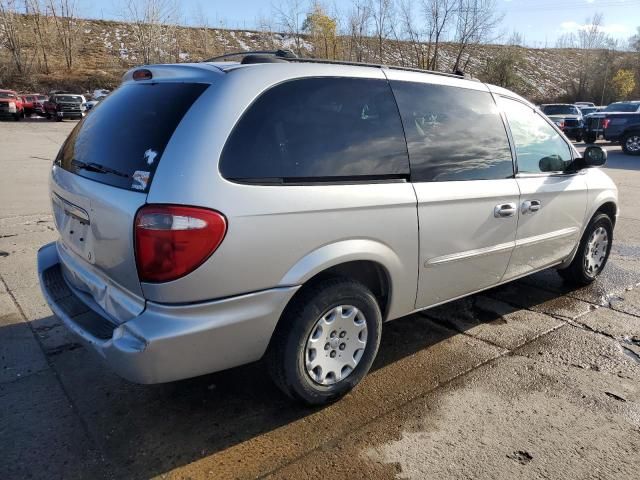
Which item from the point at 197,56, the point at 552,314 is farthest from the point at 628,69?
the point at 552,314

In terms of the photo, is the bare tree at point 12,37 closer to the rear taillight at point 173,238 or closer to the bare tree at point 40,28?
the bare tree at point 40,28

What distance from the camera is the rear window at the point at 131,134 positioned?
2328 millimetres

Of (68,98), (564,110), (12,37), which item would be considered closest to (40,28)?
(12,37)

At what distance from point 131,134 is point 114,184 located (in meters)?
0.29

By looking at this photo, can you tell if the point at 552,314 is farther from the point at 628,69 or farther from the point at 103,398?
the point at 628,69

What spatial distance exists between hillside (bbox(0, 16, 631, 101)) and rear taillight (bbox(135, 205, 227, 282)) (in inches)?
1564

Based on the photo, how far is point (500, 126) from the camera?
362cm

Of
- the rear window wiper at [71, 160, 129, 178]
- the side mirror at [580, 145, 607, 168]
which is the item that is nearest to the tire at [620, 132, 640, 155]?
the side mirror at [580, 145, 607, 168]

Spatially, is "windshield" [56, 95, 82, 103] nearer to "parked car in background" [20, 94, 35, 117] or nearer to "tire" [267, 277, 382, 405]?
"parked car in background" [20, 94, 35, 117]

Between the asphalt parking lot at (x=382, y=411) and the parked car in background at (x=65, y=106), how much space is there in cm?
3162

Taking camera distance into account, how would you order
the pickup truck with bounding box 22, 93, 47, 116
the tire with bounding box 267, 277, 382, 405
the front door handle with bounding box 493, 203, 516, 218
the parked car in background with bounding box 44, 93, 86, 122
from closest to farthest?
the tire with bounding box 267, 277, 382, 405, the front door handle with bounding box 493, 203, 516, 218, the parked car in background with bounding box 44, 93, 86, 122, the pickup truck with bounding box 22, 93, 47, 116

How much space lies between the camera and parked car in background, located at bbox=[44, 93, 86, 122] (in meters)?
31.4

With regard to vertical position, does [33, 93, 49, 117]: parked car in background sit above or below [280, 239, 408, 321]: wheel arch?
below

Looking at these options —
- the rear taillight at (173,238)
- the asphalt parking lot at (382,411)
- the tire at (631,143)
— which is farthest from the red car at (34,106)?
the rear taillight at (173,238)
